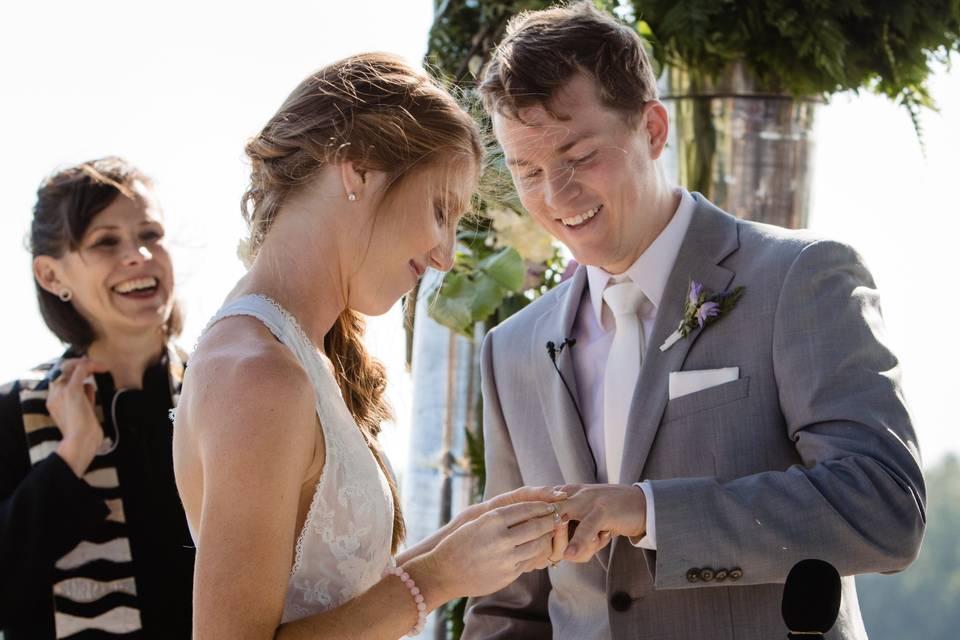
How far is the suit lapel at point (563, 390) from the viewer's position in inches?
89.8

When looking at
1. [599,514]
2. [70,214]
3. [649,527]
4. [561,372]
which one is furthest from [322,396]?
[70,214]

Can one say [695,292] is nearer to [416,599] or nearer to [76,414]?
[416,599]

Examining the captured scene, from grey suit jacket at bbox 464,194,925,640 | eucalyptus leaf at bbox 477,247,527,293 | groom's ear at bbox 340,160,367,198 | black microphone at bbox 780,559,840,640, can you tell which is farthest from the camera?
eucalyptus leaf at bbox 477,247,527,293

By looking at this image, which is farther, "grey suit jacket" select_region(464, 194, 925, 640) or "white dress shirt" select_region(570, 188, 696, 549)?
"white dress shirt" select_region(570, 188, 696, 549)

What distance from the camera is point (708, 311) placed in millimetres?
2180

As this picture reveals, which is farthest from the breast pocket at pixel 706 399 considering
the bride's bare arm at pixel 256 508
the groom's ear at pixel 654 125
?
the bride's bare arm at pixel 256 508

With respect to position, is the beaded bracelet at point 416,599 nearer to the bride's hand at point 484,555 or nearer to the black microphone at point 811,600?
the bride's hand at point 484,555

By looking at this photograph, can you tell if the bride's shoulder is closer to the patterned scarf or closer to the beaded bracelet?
the beaded bracelet

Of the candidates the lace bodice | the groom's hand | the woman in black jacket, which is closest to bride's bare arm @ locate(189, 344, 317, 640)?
the lace bodice

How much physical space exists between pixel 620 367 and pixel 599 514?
0.47m

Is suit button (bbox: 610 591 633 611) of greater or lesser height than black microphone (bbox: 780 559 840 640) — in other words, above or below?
below

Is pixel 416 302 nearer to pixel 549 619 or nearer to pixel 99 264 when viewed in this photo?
pixel 99 264

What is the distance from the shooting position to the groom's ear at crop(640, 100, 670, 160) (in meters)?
2.43

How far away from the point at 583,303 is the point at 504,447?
0.36 meters
